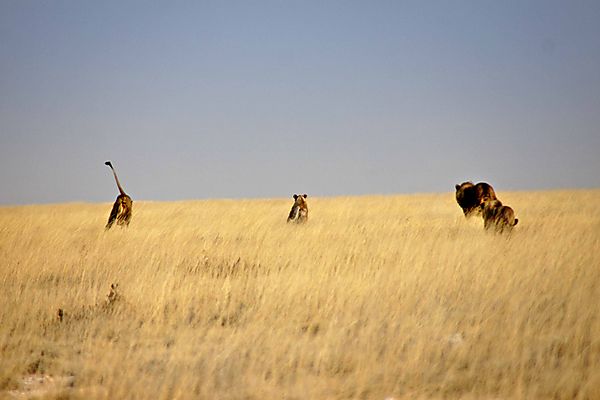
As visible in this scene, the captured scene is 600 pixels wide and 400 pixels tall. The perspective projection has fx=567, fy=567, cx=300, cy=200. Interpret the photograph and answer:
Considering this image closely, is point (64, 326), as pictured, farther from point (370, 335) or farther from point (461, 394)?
point (461, 394)

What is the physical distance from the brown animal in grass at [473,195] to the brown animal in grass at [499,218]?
3.81 feet

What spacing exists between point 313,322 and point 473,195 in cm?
959

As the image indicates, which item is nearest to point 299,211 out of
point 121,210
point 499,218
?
point 121,210

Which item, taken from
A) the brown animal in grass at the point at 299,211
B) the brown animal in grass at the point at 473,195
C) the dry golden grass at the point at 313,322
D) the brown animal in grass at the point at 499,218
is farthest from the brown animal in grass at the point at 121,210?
the brown animal in grass at the point at 499,218

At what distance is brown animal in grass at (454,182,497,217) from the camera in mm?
13945

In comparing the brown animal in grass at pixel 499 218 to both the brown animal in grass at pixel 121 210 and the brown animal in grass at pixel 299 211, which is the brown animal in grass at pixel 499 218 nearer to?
the brown animal in grass at pixel 299 211

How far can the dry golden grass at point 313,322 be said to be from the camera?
13.7 feet

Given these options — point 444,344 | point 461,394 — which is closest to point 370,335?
point 444,344

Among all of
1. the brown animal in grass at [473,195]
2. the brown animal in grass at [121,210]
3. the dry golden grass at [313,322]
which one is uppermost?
Result: the brown animal in grass at [473,195]

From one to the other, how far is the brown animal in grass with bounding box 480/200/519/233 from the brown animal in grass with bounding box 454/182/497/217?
116cm

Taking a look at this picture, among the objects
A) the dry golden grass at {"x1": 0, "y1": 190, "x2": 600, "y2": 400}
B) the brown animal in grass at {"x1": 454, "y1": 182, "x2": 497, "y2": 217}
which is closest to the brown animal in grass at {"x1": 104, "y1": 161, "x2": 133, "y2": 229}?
the dry golden grass at {"x1": 0, "y1": 190, "x2": 600, "y2": 400}

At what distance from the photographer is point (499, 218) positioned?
12.0 m

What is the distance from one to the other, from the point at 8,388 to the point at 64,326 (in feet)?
5.01

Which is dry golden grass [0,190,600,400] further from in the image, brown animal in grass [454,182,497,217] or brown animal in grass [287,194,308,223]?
brown animal in grass [287,194,308,223]
